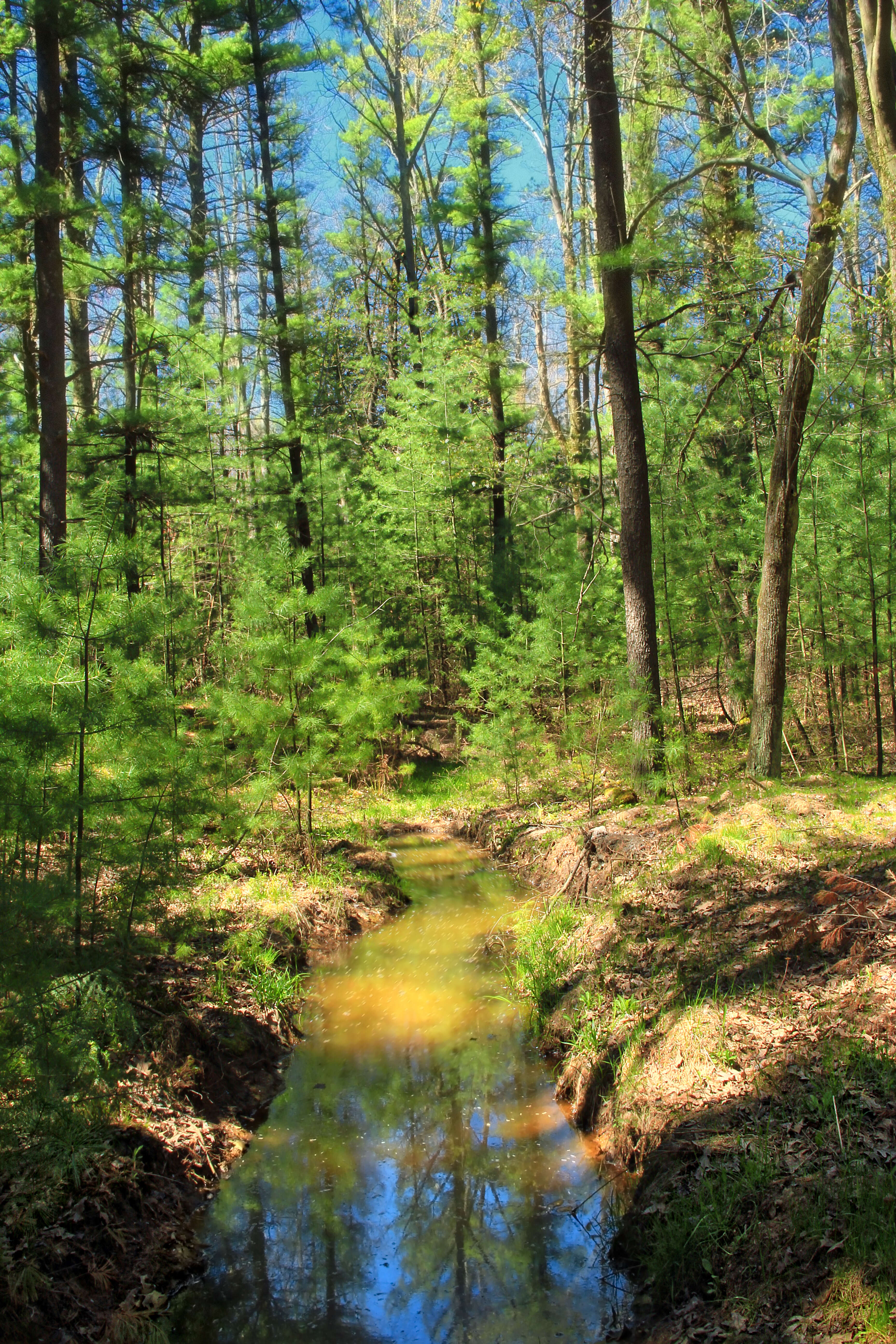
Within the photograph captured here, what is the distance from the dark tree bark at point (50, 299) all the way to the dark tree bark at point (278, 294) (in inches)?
212

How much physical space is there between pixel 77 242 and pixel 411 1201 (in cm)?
1312

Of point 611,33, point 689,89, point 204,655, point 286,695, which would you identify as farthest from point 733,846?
point 204,655

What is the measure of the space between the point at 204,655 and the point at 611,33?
396 inches

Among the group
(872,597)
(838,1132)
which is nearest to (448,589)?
(872,597)

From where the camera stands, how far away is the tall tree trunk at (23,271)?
10.5 meters

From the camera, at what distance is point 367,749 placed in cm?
1026

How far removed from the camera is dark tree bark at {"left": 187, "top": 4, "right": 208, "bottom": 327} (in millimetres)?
10547

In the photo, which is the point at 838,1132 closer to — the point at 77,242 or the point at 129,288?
the point at 129,288

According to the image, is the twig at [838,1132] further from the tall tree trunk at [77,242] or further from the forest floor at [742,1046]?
the tall tree trunk at [77,242]

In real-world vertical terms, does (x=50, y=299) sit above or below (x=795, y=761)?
above

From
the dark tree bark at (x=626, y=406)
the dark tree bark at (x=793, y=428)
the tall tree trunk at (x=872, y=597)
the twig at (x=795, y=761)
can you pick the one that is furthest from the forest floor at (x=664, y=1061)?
the tall tree trunk at (x=872, y=597)

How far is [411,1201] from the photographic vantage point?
4.30 m

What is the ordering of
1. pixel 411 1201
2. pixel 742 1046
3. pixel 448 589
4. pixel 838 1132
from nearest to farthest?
pixel 838 1132 < pixel 742 1046 < pixel 411 1201 < pixel 448 589

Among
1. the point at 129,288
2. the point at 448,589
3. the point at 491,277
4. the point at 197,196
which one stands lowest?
the point at 448,589
